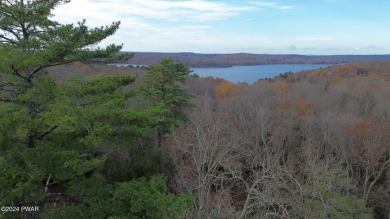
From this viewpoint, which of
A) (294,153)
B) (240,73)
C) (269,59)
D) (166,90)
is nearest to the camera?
(166,90)

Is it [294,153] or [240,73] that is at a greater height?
[294,153]

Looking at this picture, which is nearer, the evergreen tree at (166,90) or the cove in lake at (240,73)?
the evergreen tree at (166,90)

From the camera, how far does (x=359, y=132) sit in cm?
2523

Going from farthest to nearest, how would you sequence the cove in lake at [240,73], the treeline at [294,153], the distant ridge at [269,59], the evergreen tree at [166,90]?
the distant ridge at [269,59]
the cove in lake at [240,73]
the evergreen tree at [166,90]
the treeline at [294,153]

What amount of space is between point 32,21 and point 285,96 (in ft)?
112

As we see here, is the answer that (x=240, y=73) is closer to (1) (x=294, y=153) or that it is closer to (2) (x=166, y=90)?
(1) (x=294, y=153)

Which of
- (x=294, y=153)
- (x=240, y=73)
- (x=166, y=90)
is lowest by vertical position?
(x=240, y=73)

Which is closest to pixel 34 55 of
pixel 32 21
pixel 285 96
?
pixel 32 21

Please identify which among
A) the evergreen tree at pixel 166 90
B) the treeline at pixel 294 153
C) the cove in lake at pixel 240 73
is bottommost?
the cove in lake at pixel 240 73

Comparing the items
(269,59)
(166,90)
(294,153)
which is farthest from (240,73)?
(166,90)

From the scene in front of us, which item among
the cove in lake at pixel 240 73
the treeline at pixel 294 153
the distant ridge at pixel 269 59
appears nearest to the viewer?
the treeline at pixel 294 153

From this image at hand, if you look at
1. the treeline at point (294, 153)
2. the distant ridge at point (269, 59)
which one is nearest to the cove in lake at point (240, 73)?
the distant ridge at point (269, 59)

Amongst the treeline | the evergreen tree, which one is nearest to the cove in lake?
the treeline

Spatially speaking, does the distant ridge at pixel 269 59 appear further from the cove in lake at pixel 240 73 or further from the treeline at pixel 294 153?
the treeline at pixel 294 153
